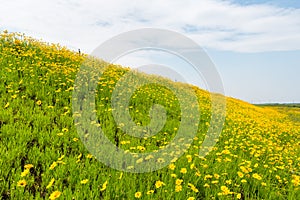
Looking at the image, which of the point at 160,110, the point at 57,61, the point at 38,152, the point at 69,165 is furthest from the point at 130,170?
the point at 57,61

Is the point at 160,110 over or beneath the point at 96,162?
over

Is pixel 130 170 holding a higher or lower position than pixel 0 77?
lower

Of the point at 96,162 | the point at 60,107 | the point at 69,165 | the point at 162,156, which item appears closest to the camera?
the point at 69,165

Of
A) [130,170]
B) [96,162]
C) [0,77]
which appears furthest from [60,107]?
[130,170]

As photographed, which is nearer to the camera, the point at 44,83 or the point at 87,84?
the point at 44,83

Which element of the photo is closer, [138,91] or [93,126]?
[93,126]

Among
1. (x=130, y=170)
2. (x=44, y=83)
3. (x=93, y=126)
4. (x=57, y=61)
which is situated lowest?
(x=130, y=170)

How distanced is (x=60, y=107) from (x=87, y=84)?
6.11 feet

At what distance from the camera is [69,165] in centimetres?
426

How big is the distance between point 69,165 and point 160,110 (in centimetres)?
539

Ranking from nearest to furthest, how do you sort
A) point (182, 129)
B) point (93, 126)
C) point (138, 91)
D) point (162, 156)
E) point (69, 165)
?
1. point (69, 165)
2. point (162, 156)
3. point (93, 126)
4. point (182, 129)
5. point (138, 91)

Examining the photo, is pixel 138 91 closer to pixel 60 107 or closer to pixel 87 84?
pixel 87 84

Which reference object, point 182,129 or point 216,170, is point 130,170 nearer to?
point 216,170

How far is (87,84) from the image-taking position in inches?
349
